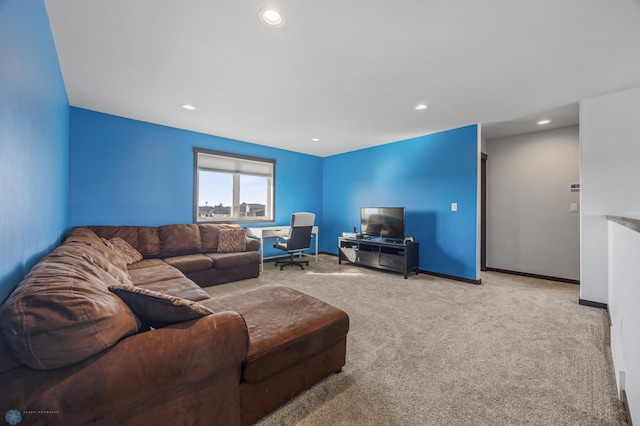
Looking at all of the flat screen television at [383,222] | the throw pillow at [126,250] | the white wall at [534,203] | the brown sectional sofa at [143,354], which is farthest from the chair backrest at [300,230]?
the white wall at [534,203]

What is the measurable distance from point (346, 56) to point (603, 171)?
10.5ft

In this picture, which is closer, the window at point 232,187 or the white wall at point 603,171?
the white wall at point 603,171

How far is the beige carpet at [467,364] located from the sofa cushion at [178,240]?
99cm

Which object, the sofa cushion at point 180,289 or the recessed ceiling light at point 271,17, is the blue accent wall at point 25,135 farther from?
the recessed ceiling light at point 271,17

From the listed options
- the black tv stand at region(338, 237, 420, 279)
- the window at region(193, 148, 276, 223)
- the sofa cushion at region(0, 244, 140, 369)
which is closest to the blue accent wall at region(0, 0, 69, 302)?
the sofa cushion at region(0, 244, 140, 369)

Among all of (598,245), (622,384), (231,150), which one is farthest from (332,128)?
(622,384)

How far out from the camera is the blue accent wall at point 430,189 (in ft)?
13.4

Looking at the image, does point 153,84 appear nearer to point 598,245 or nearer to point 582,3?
point 582,3

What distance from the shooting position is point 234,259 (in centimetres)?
399

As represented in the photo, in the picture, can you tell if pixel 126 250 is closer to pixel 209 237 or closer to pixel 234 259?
pixel 209 237

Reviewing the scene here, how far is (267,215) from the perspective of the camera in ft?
18.5

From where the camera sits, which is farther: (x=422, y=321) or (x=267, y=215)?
(x=267, y=215)

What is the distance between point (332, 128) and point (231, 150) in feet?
6.56

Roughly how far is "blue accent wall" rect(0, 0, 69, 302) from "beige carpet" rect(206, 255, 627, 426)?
5.37 ft
